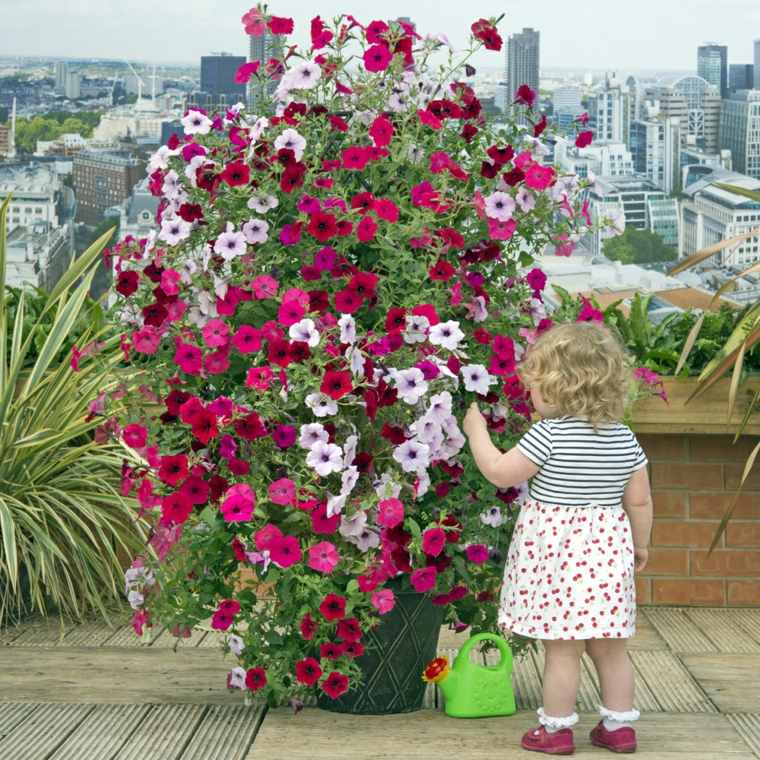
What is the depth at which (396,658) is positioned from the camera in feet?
10.1

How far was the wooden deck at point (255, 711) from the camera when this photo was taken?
2855 millimetres

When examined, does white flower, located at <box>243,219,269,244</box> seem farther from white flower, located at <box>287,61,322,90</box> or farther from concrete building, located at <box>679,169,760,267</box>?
concrete building, located at <box>679,169,760,267</box>

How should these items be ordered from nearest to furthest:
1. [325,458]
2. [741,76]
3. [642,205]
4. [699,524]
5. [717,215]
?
[325,458] → [699,524] → [717,215] → [642,205] → [741,76]

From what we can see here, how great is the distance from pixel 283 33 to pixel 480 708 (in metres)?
1.61

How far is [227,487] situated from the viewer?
2869mm

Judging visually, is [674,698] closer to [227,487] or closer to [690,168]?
[227,487]

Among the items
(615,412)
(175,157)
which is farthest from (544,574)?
(175,157)

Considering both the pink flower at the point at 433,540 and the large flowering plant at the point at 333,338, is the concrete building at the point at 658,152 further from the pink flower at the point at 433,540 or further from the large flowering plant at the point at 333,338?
the pink flower at the point at 433,540

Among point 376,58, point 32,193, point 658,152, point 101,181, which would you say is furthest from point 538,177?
point 32,193

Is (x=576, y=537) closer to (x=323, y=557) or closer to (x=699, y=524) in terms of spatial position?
(x=323, y=557)

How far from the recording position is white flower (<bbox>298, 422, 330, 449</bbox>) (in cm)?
270

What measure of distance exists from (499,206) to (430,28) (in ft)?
8.78

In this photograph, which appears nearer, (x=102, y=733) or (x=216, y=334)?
(x=216, y=334)

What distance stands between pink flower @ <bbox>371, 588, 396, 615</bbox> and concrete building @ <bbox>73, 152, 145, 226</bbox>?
2.99 meters
